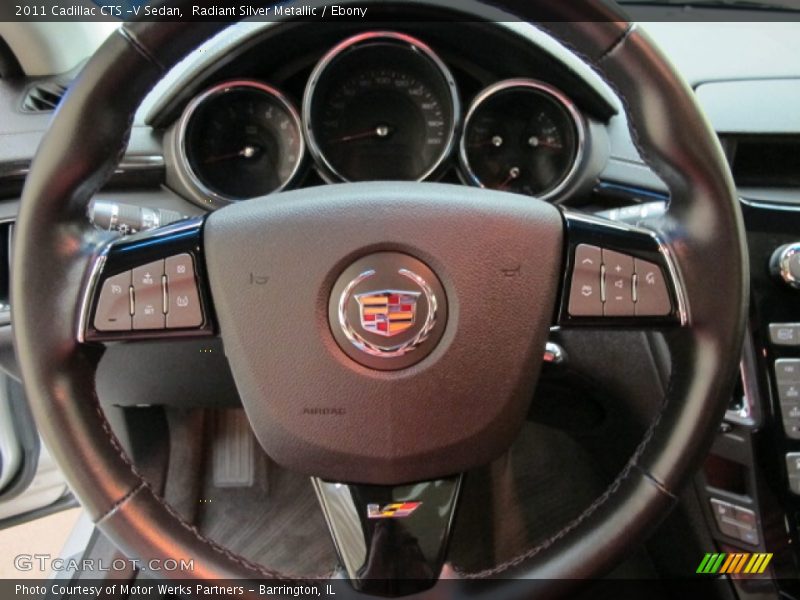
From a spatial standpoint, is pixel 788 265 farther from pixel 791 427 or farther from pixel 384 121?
pixel 384 121

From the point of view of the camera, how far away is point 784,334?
3.75ft

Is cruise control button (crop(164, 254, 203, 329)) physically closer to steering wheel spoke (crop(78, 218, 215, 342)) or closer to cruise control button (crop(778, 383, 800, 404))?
steering wheel spoke (crop(78, 218, 215, 342))

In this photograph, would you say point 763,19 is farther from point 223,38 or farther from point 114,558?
point 114,558

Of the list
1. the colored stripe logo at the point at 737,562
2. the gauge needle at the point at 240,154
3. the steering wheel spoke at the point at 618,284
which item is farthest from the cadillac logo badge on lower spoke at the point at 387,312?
the colored stripe logo at the point at 737,562

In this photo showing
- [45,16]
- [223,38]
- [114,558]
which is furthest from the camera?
[114,558]

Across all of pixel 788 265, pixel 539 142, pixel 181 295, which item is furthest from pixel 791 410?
pixel 181 295

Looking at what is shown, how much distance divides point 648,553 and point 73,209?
44.8 inches

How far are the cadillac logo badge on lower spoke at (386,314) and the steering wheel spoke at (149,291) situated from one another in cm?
14

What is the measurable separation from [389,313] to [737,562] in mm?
704

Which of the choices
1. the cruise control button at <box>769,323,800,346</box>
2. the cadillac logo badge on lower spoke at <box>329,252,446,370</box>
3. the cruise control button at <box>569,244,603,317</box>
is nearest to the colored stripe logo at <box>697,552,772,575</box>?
the cruise control button at <box>769,323,800,346</box>

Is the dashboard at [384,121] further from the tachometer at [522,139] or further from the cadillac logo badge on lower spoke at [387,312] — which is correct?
the cadillac logo badge on lower spoke at [387,312]

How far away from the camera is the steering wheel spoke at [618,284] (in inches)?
32.4

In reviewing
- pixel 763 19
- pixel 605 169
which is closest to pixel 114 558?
pixel 605 169

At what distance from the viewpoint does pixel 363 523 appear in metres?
0.83
